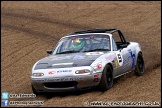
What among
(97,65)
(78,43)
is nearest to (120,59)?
(78,43)

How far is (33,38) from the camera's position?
1969 centimetres

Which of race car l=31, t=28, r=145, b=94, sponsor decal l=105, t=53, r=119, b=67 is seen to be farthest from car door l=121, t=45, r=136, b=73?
sponsor decal l=105, t=53, r=119, b=67

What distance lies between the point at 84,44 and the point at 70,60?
1.17 metres

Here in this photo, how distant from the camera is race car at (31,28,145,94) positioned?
9617mm

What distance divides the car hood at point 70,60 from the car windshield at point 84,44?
43 cm

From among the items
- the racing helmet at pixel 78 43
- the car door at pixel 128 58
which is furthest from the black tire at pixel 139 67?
the racing helmet at pixel 78 43

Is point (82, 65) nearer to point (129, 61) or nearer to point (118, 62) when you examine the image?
point (118, 62)

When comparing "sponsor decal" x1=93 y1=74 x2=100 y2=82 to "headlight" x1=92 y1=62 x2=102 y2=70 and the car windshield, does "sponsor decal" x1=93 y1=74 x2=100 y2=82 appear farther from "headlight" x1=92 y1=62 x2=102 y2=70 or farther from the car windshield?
the car windshield

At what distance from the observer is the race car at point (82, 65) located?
962 cm

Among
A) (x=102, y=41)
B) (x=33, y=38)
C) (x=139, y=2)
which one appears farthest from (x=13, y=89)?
(x=139, y=2)

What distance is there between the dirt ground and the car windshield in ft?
3.33

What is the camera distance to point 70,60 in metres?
10.1

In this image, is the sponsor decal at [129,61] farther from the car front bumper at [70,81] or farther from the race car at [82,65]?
the car front bumper at [70,81]

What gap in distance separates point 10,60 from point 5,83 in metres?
3.58
